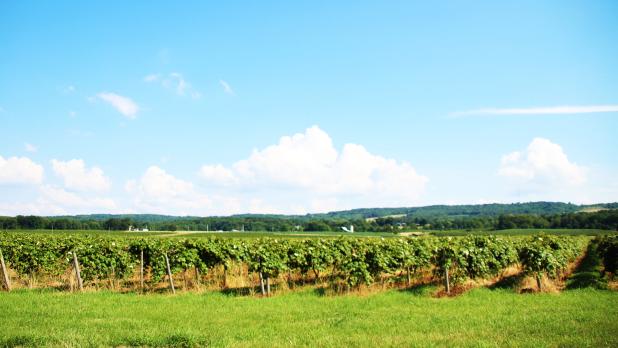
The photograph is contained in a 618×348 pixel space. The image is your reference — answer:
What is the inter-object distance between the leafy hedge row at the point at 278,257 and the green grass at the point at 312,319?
82.8 inches

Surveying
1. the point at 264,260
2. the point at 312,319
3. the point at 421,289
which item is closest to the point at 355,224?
the point at 421,289

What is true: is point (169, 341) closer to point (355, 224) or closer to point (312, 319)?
point (312, 319)

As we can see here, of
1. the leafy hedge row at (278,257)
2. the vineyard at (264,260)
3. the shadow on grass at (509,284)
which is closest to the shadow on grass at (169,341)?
the vineyard at (264,260)

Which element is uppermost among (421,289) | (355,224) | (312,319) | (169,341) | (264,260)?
(264,260)

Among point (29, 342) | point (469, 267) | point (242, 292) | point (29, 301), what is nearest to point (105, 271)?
point (29, 301)

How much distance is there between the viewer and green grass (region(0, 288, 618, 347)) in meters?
9.29

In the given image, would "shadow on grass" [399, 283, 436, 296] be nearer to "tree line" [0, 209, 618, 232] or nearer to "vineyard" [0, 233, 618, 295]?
"vineyard" [0, 233, 618, 295]

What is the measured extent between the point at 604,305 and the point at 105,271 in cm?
1853

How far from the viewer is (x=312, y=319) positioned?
11859 millimetres

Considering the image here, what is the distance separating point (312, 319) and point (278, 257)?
239 inches

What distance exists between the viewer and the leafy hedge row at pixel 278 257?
1789 centimetres

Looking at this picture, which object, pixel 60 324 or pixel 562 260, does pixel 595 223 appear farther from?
pixel 60 324

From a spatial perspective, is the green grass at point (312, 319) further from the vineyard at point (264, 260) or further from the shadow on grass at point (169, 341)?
the vineyard at point (264, 260)

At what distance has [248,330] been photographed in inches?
413
